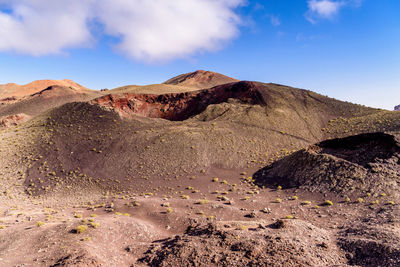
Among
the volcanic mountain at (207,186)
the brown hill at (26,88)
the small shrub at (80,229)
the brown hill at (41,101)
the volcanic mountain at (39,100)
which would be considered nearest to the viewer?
the volcanic mountain at (207,186)

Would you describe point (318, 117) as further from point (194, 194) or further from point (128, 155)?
point (128, 155)

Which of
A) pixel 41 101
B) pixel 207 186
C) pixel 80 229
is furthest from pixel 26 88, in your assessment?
pixel 80 229

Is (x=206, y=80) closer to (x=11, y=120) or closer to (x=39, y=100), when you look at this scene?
(x=39, y=100)

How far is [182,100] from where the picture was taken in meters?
52.9

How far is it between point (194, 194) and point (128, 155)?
40.5 feet

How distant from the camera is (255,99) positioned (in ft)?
154

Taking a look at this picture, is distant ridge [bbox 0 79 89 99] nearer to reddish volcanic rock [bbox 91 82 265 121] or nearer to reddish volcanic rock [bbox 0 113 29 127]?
reddish volcanic rock [bbox 0 113 29 127]

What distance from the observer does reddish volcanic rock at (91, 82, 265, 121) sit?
48.6m

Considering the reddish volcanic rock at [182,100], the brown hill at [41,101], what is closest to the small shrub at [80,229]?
the reddish volcanic rock at [182,100]

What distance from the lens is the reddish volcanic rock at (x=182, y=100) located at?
159 ft

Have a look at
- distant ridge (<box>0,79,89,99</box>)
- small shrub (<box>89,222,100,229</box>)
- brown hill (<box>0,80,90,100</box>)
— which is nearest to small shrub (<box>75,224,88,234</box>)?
small shrub (<box>89,222,100,229</box>)

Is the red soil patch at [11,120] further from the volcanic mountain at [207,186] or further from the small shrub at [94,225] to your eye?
the small shrub at [94,225]

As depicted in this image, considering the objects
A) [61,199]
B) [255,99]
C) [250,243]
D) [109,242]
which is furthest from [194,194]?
[255,99]

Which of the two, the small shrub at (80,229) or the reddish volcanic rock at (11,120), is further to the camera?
the reddish volcanic rock at (11,120)
